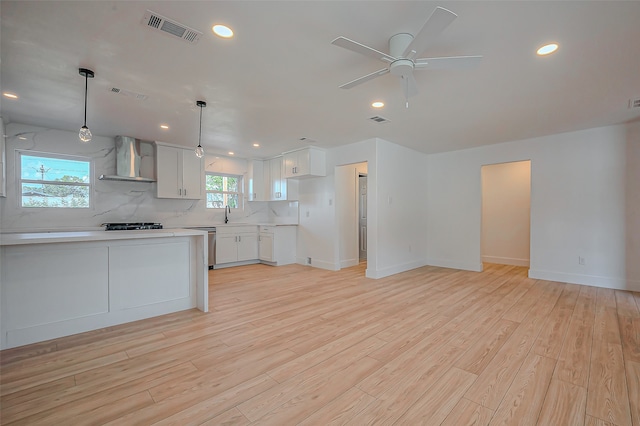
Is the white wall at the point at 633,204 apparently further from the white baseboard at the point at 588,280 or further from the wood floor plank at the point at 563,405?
the wood floor plank at the point at 563,405

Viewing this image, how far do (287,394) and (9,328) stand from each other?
2590mm

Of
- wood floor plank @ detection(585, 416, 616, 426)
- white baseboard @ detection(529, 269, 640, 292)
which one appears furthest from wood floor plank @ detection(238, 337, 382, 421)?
white baseboard @ detection(529, 269, 640, 292)

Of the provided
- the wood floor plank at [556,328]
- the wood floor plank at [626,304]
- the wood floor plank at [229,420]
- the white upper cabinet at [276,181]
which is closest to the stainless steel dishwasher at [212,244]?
the white upper cabinet at [276,181]

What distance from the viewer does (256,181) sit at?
22.7 ft

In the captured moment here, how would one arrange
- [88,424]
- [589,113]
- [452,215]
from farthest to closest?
1. [452,215]
2. [589,113]
3. [88,424]

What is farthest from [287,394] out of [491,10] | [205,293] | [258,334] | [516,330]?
[491,10]

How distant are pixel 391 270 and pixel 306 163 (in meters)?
2.70

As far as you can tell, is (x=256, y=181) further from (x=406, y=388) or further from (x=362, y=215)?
(x=406, y=388)

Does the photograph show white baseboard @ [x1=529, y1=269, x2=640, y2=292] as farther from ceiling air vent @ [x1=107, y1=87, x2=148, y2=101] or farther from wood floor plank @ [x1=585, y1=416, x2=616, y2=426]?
ceiling air vent @ [x1=107, y1=87, x2=148, y2=101]

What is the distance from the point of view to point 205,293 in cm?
334

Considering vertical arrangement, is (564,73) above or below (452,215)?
above

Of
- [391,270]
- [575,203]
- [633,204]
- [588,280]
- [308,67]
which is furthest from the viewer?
[391,270]

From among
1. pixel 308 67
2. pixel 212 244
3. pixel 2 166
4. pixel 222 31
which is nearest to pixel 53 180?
pixel 2 166

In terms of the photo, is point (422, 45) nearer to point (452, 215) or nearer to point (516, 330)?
point (516, 330)
